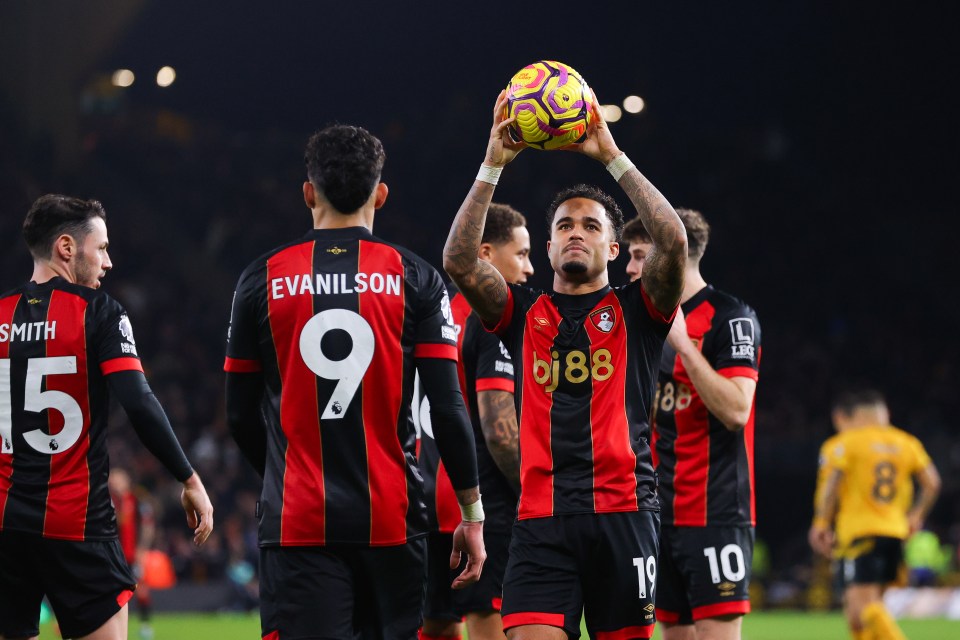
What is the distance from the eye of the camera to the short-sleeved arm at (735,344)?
6121mm

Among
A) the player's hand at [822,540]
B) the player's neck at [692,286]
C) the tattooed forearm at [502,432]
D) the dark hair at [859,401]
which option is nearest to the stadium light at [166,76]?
the dark hair at [859,401]

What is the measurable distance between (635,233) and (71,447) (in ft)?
10.0

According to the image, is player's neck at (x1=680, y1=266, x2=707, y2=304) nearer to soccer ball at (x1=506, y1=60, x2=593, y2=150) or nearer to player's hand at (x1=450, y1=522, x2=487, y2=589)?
soccer ball at (x1=506, y1=60, x2=593, y2=150)

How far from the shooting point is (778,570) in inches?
875

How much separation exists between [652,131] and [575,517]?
954 inches

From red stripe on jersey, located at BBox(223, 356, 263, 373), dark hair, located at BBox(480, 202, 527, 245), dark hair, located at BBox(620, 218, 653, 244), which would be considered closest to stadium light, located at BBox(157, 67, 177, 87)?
dark hair, located at BBox(480, 202, 527, 245)

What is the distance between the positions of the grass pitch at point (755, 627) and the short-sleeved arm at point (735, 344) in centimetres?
759

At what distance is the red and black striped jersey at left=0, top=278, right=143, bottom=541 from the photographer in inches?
205

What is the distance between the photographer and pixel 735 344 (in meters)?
6.16

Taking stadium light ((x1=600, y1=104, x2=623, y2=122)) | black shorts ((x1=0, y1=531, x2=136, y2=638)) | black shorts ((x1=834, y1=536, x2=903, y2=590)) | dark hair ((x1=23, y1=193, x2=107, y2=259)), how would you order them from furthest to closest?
stadium light ((x1=600, y1=104, x2=623, y2=122))
black shorts ((x1=834, y1=536, x2=903, y2=590))
dark hair ((x1=23, y1=193, x2=107, y2=259))
black shorts ((x1=0, y1=531, x2=136, y2=638))

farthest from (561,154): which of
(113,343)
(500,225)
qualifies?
(113,343)

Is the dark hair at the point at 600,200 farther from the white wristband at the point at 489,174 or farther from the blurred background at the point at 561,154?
the blurred background at the point at 561,154

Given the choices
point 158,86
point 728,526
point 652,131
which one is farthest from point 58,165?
point 728,526

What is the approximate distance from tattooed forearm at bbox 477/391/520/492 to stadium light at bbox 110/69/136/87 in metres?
21.4
